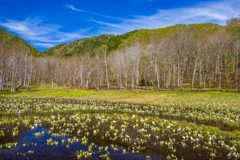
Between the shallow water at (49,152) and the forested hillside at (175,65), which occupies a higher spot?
the forested hillside at (175,65)

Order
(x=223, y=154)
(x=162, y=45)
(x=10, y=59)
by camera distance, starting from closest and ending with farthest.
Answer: (x=223, y=154)
(x=10, y=59)
(x=162, y=45)

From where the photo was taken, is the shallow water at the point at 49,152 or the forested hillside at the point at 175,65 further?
the forested hillside at the point at 175,65

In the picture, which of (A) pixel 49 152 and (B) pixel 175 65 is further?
(B) pixel 175 65

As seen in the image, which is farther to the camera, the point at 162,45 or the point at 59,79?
the point at 59,79

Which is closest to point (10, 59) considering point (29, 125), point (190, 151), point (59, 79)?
point (59, 79)

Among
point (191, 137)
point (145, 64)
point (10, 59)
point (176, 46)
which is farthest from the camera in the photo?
point (145, 64)

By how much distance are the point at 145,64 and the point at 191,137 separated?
382 feet

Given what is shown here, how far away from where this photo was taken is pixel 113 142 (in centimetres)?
1538

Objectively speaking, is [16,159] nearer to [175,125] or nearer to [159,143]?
[159,143]

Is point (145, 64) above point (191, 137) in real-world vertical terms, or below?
above

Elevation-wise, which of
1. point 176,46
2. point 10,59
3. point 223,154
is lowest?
point 223,154

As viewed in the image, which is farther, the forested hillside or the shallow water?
Result: the forested hillside

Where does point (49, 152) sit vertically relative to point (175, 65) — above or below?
below

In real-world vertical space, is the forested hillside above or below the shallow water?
above
